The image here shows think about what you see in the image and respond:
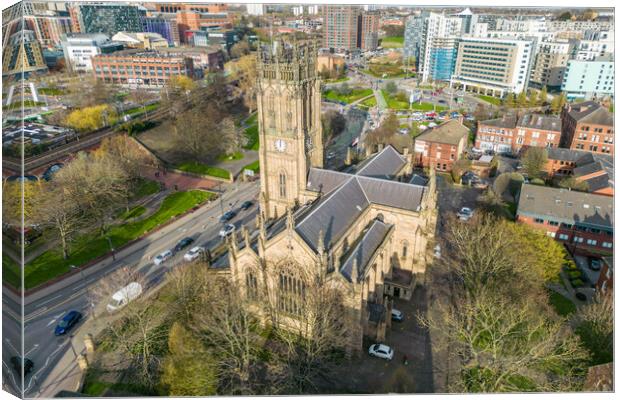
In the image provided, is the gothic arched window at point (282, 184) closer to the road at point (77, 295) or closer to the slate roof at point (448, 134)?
the road at point (77, 295)

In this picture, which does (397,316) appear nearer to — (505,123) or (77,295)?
(77,295)

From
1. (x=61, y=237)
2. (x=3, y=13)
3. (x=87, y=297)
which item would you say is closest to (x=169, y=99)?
(x=61, y=237)

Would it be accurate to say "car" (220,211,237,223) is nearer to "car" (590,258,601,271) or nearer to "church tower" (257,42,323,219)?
"church tower" (257,42,323,219)

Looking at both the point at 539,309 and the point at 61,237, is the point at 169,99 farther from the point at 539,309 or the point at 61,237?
the point at 539,309

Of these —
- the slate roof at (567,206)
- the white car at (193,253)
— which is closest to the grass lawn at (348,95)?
the slate roof at (567,206)

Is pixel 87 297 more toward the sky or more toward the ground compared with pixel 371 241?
more toward the ground

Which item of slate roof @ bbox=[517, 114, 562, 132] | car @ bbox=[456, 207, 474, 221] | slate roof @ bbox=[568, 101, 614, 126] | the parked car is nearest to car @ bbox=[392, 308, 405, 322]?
car @ bbox=[456, 207, 474, 221]
